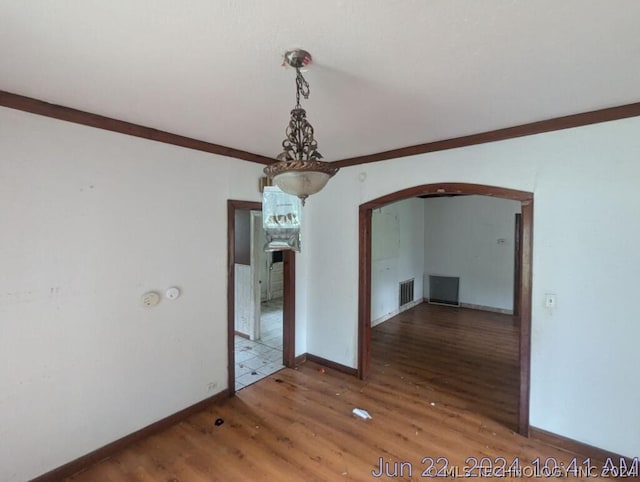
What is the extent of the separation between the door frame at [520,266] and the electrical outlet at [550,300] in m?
0.11

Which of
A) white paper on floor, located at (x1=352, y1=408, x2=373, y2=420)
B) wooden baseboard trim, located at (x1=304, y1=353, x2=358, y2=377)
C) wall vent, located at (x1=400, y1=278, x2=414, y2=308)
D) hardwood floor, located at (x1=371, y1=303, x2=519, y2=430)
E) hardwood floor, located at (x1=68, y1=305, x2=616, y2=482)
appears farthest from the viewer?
wall vent, located at (x1=400, y1=278, x2=414, y2=308)

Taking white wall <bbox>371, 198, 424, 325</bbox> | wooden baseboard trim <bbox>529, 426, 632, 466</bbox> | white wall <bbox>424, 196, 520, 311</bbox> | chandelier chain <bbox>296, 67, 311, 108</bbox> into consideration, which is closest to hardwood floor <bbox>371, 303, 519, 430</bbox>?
wooden baseboard trim <bbox>529, 426, 632, 466</bbox>

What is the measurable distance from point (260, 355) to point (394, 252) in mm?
3269

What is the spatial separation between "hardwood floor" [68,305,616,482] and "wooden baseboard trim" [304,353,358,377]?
0.07 m

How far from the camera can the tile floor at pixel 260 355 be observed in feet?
11.5

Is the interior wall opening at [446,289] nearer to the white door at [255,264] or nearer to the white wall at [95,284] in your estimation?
the white door at [255,264]

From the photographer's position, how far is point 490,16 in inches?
46.6

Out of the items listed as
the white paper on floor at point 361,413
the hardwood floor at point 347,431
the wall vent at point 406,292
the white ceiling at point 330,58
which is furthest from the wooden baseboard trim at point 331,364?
the wall vent at point 406,292

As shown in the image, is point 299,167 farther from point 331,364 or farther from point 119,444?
point 331,364

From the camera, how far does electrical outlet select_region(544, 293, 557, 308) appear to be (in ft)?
7.63

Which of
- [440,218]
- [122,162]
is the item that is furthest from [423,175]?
[440,218]

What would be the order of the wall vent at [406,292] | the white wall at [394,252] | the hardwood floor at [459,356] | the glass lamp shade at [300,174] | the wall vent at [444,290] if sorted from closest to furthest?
the glass lamp shade at [300,174], the hardwood floor at [459,356], the white wall at [394,252], the wall vent at [406,292], the wall vent at [444,290]

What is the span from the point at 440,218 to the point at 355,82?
581cm

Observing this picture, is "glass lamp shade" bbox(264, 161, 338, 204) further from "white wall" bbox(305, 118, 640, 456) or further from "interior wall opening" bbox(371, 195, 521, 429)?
"interior wall opening" bbox(371, 195, 521, 429)
